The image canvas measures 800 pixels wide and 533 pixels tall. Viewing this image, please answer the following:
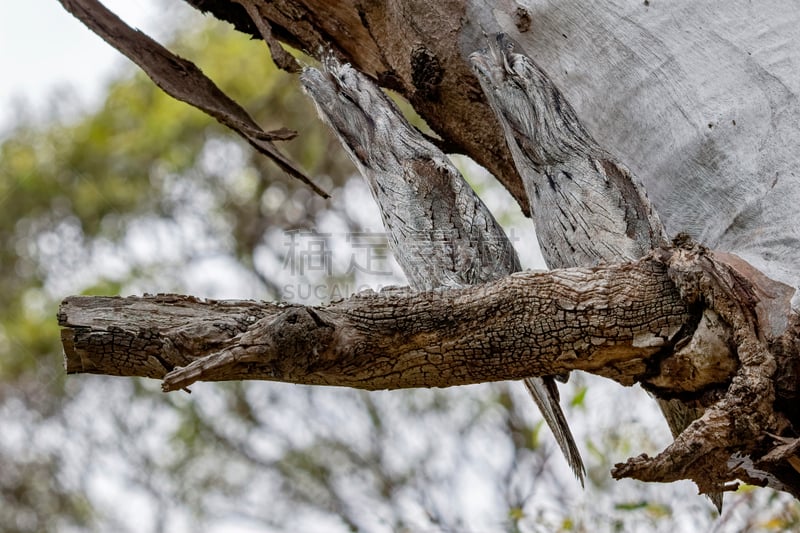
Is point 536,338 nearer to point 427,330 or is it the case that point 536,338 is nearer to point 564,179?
point 427,330

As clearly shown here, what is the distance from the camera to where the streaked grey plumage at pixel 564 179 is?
221 centimetres

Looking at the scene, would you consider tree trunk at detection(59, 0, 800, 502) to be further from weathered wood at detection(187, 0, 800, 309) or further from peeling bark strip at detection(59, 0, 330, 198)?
peeling bark strip at detection(59, 0, 330, 198)

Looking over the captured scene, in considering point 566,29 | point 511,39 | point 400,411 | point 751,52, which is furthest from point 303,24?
point 400,411

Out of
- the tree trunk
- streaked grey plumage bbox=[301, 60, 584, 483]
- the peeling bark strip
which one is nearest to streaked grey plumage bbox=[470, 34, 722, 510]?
the tree trunk

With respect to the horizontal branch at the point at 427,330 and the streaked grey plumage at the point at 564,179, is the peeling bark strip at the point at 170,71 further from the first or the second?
the horizontal branch at the point at 427,330

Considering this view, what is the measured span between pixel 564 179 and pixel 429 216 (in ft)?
1.89

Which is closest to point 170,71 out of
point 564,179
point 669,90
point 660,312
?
point 564,179

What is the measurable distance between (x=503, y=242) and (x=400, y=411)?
5.45 metres

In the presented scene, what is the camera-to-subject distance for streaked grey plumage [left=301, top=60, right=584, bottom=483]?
2.69 metres

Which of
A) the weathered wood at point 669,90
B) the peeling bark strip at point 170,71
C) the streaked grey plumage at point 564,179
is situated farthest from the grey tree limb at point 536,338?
the peeling bark strip at point 170,71

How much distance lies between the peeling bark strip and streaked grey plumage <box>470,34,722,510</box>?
86 cm

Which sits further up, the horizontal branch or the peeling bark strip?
the peeling bark strip

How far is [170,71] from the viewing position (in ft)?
10.3

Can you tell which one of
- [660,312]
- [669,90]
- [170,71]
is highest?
[170,71]
